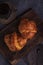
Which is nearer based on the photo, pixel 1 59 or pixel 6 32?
pixel 6 32

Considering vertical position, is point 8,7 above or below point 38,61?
above

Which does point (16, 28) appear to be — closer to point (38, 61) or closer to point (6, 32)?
point (6, 32)

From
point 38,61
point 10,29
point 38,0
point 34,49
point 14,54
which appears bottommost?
point 38,61

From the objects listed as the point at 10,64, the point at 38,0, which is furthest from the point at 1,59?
the point at 38,0

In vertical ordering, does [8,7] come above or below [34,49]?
above

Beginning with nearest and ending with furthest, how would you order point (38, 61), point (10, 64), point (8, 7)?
point (8, 7) < point (10, 64) < point (38, 61)

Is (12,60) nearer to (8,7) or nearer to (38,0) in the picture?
(8,7)

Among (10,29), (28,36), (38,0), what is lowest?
(28,36)

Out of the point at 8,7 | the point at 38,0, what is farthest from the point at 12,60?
the point at 38,0

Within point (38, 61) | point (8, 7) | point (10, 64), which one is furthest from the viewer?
point (38, 61)
